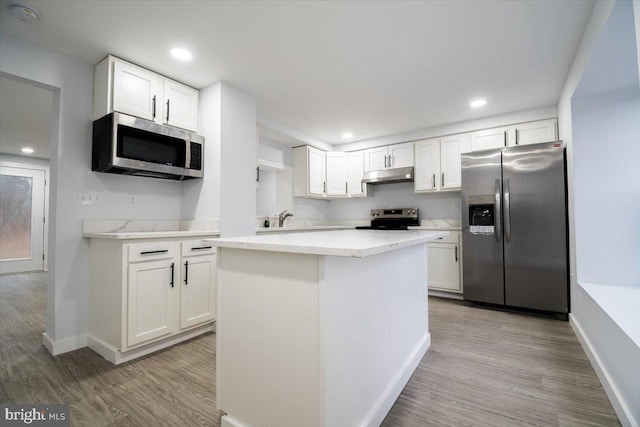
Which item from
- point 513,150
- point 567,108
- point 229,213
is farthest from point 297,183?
point 567,108

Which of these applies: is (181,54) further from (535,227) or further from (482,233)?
(535,227)

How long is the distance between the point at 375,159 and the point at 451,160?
46.6 inches

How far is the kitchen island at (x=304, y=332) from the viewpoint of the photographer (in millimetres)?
1106

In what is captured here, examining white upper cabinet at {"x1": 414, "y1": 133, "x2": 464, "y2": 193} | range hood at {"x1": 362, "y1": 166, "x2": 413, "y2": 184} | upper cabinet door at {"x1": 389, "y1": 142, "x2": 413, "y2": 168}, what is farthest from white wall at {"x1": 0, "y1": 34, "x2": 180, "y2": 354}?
white upper cabinet at {"x1": 414, "y1": 133, "x2": 464, "y2": 193}

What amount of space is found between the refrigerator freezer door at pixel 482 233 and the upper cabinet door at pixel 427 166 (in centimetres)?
55

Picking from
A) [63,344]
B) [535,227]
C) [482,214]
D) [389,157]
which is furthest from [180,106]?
[535,227]

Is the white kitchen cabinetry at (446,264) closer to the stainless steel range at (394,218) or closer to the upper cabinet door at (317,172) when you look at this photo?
the stainless steel range at (394,218)

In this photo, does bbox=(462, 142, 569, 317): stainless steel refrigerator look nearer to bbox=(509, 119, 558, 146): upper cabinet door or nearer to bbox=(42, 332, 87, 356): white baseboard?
bbox=(509, 119, 558, 146): upper cabinet door

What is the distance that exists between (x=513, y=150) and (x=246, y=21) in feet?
10.0

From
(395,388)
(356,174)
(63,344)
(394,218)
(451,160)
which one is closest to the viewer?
(395,388)

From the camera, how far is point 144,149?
8.11ft

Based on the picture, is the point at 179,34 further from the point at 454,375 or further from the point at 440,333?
the point at 440,333

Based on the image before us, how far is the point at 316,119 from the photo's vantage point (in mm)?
3939

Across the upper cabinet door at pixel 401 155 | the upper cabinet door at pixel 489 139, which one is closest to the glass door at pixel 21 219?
the upper cabinet door at pixel 401 155
